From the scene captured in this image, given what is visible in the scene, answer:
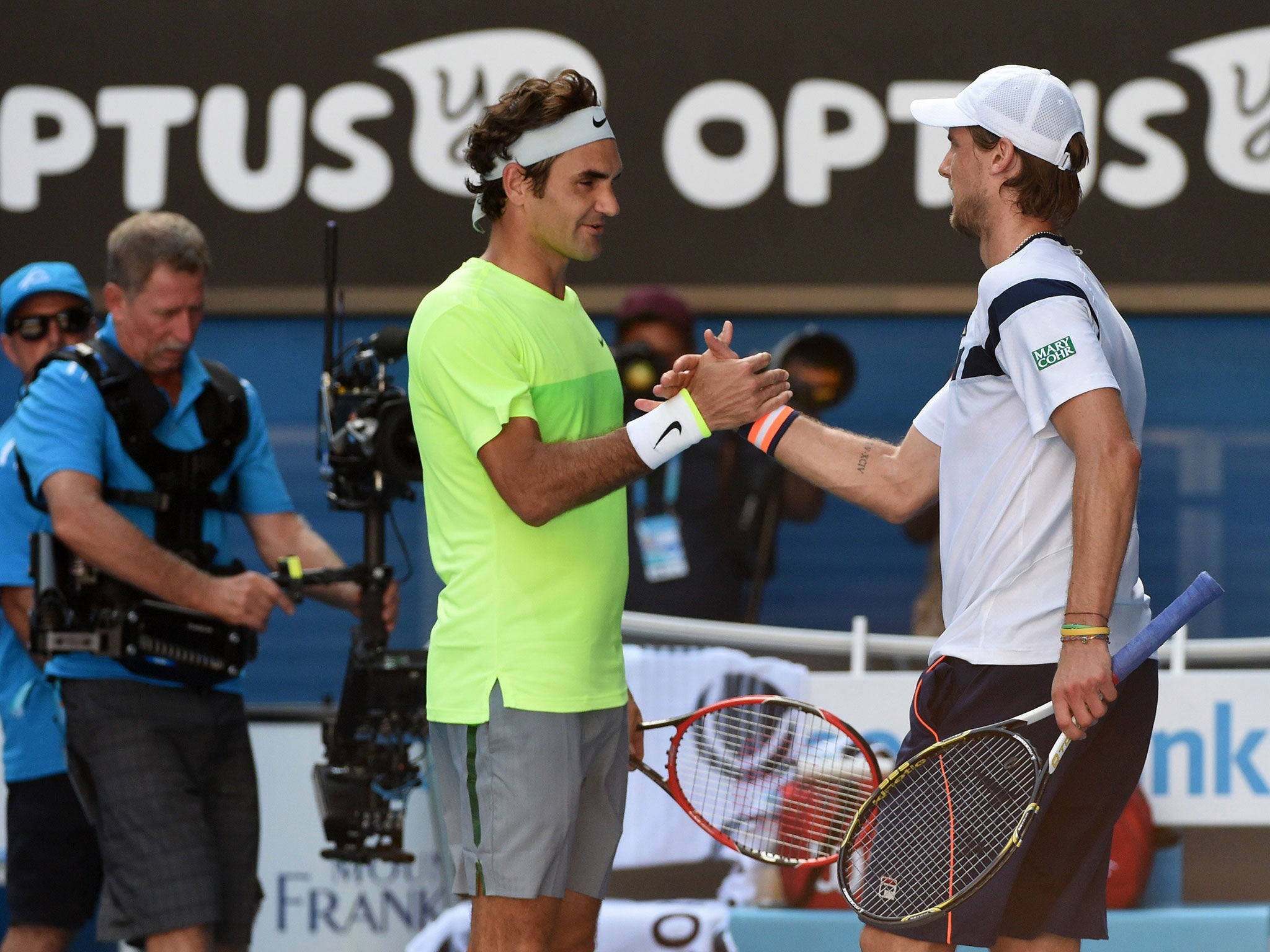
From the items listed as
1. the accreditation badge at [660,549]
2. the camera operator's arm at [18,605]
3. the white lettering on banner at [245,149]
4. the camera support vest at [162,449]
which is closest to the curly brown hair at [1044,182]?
the camera support vest at [162,449]

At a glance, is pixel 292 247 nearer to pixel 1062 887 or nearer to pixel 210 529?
pixel 210 529

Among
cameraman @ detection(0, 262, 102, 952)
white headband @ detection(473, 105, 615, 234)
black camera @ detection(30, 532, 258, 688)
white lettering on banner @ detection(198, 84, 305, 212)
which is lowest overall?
cameraman @ detection(0, 262, 102, 952)

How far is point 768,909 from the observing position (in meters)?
4.30

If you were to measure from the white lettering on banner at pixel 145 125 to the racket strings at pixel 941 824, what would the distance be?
3.97 m

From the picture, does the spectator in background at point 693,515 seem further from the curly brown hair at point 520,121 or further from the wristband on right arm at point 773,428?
the curly brown hair at point 520,121

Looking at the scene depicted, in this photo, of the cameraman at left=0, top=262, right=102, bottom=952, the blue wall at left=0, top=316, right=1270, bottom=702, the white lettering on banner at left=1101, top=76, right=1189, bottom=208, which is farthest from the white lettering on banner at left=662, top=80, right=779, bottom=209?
the cameraman at left=0, top=262, right=102, bottom=952

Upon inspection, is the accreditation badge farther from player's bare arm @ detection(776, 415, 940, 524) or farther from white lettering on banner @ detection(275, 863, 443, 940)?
player's bare arm @ detection(776, 415, 940, 524)

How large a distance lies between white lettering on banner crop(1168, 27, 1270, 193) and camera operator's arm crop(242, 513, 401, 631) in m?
3.23

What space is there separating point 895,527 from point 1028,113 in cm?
314

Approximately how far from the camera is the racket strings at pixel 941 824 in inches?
108

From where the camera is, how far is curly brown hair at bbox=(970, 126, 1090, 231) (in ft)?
9.55

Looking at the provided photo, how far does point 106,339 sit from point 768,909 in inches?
84.1

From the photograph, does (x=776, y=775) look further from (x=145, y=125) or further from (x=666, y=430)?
(x=145, y=125)

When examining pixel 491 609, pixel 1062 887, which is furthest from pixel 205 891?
pixel 1062 887
